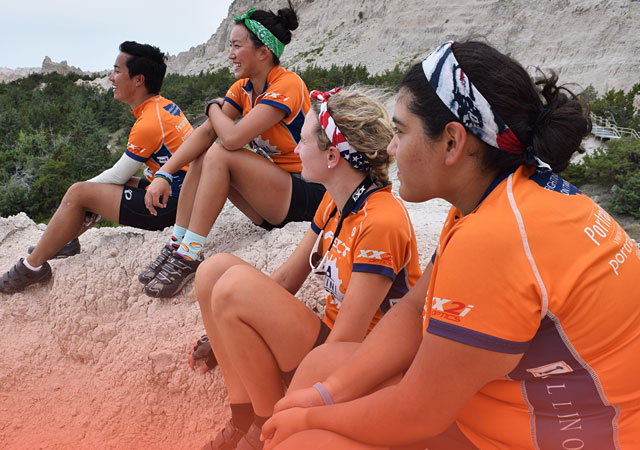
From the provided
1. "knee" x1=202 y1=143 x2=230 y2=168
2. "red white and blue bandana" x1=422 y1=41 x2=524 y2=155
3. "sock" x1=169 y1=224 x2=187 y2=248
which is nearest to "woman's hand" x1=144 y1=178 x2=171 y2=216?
"sock" x1=169 y1=224 x2=187 y2=248

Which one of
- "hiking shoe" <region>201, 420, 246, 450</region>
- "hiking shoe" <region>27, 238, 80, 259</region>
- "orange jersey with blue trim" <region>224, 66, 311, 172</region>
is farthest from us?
"hiking shoe" <region>27, 238, 80, 259</region>

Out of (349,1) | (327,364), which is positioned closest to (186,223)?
(327,364)

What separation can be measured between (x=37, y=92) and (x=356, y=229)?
2333 centimetres

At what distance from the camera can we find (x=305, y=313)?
1.72 meters

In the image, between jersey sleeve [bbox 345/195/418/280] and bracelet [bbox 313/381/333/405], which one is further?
jersey sleeve [bbox 345/195/418/280]

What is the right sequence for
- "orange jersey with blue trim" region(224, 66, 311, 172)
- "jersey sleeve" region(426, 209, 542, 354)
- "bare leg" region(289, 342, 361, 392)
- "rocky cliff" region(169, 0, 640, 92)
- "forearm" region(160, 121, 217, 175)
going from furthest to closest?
"rocky cliff" region(169, 0, 640, 92)
"forearm" region(160, 121, 217, 175)
"orange jersey with blue trim" region(224, 66, 311, 172)
"bare leg" region(289, 342, 361, 392)
"jersey sleeve" region(426, 209, 542, 354)

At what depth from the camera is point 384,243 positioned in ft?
5.25

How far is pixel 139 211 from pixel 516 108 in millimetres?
2595

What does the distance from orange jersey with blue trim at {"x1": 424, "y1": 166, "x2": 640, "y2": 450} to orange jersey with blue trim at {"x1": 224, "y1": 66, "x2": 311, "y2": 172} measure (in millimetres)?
1875

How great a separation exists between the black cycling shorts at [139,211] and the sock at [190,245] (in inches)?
19.4

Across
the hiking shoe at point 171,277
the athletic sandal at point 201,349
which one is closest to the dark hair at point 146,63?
the hiking shoe at point 171,277

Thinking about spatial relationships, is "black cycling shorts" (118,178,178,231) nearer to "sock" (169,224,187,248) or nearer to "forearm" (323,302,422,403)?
"sock" (169,224,187,248)

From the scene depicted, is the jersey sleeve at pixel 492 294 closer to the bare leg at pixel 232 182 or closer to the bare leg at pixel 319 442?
the bare leg at pixel 319 442

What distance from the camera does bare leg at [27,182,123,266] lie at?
3.15 meters
